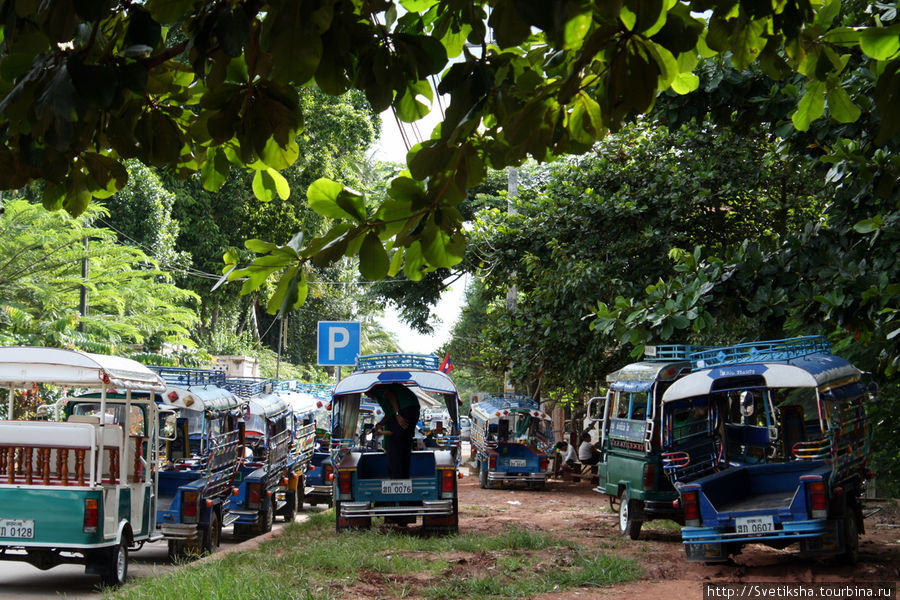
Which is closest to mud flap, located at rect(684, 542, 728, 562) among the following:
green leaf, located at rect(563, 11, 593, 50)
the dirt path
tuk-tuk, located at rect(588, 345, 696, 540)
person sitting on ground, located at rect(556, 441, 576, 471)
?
the dirt path

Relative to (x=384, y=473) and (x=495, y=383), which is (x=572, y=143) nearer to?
(x=384, y=473)

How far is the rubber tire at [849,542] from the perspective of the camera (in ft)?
30.8

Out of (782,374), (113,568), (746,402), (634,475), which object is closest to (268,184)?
(113,568)

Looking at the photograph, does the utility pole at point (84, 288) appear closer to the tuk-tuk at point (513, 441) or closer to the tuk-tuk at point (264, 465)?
the tuk-tuk at point (264, 465)

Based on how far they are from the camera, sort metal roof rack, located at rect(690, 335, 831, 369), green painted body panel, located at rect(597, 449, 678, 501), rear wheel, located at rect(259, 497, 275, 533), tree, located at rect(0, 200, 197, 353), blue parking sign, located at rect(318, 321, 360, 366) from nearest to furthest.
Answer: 1. metal roof rack, located at rect(690, 335, 831, 369)
2. green painted body panel, located at rect(597, 449, 678, 501)
3. rear wheel, located at rect(259, 497, 275, 533)
4. tree, located at rect(0, 200, 197, 353)
5. blue parking sign, located at rect(318, 321, 360, 366)

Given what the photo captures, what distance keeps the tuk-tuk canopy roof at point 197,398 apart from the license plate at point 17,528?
261 cm

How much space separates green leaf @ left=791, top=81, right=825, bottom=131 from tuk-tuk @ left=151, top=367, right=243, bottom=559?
29.4 feet

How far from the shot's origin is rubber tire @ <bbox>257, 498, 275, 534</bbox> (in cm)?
1489

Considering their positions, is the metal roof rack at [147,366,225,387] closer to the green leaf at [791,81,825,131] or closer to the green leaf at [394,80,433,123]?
the green leaf at [394,80,433,123]

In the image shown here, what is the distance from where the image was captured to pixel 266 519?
15.1 metres

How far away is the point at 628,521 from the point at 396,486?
3.43m

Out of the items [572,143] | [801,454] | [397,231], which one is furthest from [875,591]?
[397,231]

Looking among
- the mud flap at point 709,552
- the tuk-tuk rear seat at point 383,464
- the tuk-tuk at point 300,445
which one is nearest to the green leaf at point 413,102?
the mud flap at point 709,552

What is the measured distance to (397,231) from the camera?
10.5 feet
